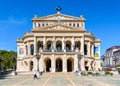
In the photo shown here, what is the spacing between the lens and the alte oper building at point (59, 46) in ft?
332

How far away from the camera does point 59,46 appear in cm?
11431

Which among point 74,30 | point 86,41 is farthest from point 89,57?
point 74,30

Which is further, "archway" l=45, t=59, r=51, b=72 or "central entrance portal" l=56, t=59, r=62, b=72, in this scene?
"central entrance portal" l=56, t=59, r=62, b=72

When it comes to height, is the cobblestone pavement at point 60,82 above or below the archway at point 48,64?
below

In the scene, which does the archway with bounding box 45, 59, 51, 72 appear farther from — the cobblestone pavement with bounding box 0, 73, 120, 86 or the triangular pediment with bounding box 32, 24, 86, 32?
the cobblestone pavement with bounding box 0, 73, 120, 86

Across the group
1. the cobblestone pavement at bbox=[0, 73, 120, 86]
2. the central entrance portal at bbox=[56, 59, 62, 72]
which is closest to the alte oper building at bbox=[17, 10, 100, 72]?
the central entrance portal at bbox=[56, 59, 62, 72]

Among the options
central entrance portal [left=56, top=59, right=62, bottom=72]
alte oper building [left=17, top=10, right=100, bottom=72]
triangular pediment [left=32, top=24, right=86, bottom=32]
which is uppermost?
triangular pediment [left=32, top=24, right=86, bottom=32]

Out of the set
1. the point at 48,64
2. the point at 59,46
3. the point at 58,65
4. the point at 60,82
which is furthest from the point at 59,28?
the point at 60,82

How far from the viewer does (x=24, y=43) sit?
119875 mm

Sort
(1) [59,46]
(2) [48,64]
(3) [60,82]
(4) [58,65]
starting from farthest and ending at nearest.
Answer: (1) [59,46], (4) [58,65], (2) [48,64], (3) [60,82]

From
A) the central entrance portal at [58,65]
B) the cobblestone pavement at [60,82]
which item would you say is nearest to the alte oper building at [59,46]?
the central entrance portal at [58,65]

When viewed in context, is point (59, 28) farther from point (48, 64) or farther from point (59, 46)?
point (48, 64)

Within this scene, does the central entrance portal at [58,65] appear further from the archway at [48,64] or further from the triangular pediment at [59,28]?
the triangular pediment at [59,28]

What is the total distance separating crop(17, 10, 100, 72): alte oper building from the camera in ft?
332
